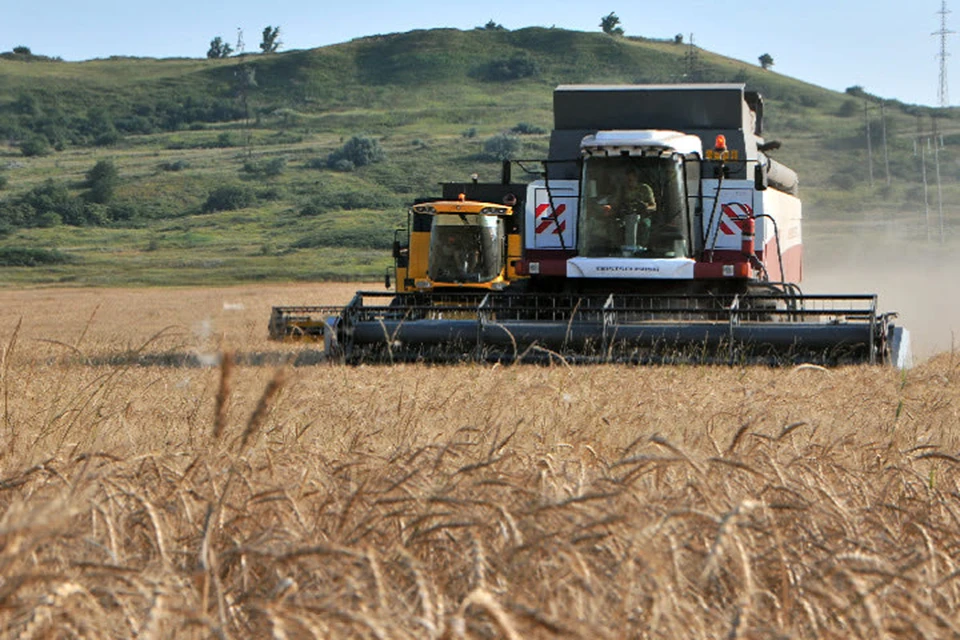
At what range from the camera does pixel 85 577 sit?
8.85 ft

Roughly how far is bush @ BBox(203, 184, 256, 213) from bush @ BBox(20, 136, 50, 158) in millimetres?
33024

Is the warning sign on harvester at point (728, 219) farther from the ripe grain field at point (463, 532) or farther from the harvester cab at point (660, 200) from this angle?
the ripe grain field at point (463, 532)

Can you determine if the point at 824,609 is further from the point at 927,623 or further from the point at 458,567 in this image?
the point at 458,567

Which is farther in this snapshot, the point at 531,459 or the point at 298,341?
the point at 298,341

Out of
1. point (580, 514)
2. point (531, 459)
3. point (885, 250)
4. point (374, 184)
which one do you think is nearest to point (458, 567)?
point (580, 514)

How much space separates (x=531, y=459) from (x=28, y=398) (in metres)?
4.01

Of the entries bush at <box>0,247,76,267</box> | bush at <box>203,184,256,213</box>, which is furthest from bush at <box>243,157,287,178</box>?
bush at <box>0,247,76,267</box>

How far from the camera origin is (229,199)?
99.4 m

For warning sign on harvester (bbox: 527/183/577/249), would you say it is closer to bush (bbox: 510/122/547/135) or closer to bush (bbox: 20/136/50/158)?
bush (bbox: 510/122/547/135)

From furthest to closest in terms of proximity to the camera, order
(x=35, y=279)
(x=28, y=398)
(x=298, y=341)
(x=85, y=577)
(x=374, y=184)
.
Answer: (x=374, y=184)
(x=35, y=279)
(x=298, y=341)
(x=28, y=398)
(x=85, y=577)

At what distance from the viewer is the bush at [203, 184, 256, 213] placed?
99312 mm

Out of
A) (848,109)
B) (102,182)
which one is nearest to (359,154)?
(102,182)

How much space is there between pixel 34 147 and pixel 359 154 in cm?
3308

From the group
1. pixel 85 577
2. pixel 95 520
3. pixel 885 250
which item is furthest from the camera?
pixel 885 250
